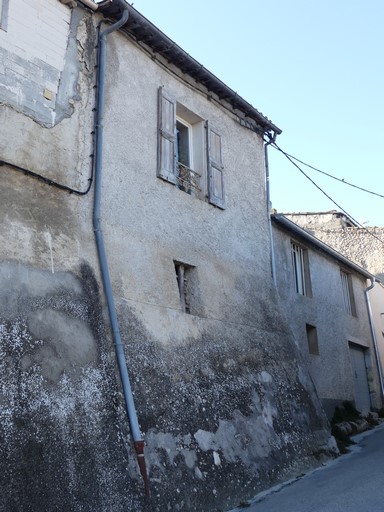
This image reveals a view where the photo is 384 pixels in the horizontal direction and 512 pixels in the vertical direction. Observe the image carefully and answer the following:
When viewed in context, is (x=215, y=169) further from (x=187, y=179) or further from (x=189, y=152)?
(x=187, y=179)

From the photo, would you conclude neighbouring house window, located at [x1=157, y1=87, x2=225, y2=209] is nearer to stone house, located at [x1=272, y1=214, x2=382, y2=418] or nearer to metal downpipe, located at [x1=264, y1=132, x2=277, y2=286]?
metal downpipe, located at [x1=264, y1=132, x2=277, y2=286]

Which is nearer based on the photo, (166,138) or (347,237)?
(166,138)

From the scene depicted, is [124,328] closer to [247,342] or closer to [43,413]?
[43,413]

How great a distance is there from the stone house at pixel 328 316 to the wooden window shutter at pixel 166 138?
314 centimetres

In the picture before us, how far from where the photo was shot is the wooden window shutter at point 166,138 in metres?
7.38

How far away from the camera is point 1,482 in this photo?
400cm

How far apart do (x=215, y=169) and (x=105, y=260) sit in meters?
3.25

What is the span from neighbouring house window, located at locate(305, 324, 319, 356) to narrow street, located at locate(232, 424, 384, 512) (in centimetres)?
334

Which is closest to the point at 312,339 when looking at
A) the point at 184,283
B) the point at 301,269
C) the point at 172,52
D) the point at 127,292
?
the point at 301,269

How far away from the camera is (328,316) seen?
1193 cm

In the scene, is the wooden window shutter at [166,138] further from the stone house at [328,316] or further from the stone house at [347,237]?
the stone house at [347,237]

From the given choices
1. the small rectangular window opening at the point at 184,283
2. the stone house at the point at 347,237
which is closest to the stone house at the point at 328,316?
the small rectangular window opening at the point at 184,283

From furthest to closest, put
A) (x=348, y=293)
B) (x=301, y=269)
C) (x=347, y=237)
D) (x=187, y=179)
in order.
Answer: (x=347, y=237) → (x=348, y=293) → (x=301, y=269) → (x=187, y=179)

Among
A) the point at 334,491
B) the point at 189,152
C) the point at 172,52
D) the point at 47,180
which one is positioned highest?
the point at 172,52
